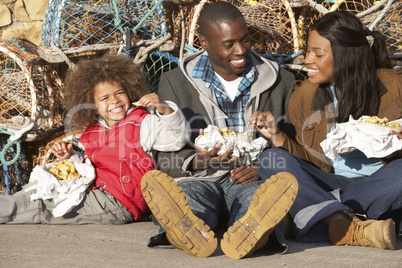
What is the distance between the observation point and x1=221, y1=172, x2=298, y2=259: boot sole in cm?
253

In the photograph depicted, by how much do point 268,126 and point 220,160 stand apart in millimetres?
398

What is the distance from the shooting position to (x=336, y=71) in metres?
3.37

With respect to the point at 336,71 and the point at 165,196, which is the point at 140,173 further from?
the point at 336,71

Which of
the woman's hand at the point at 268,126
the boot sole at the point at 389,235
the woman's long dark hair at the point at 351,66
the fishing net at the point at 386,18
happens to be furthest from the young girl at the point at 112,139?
the fishing net at the point at 386,18

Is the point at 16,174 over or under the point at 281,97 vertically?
under

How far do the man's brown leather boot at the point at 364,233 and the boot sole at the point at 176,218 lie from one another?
725 millimetres

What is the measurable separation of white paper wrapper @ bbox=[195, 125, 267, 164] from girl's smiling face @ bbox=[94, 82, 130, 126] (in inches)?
28.9

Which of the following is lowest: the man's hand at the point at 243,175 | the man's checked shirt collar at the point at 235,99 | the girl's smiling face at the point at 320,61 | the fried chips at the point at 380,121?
the man's hand at the point at 243,175

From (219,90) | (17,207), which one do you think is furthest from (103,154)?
(219,90)

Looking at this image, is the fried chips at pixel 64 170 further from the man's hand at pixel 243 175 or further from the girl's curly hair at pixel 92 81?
the man's hand at pixel 243 175

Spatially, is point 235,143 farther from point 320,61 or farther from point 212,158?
point 320,61

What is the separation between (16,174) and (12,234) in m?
1.35

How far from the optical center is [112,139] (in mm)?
3629

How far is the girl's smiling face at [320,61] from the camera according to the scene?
11.0ft
